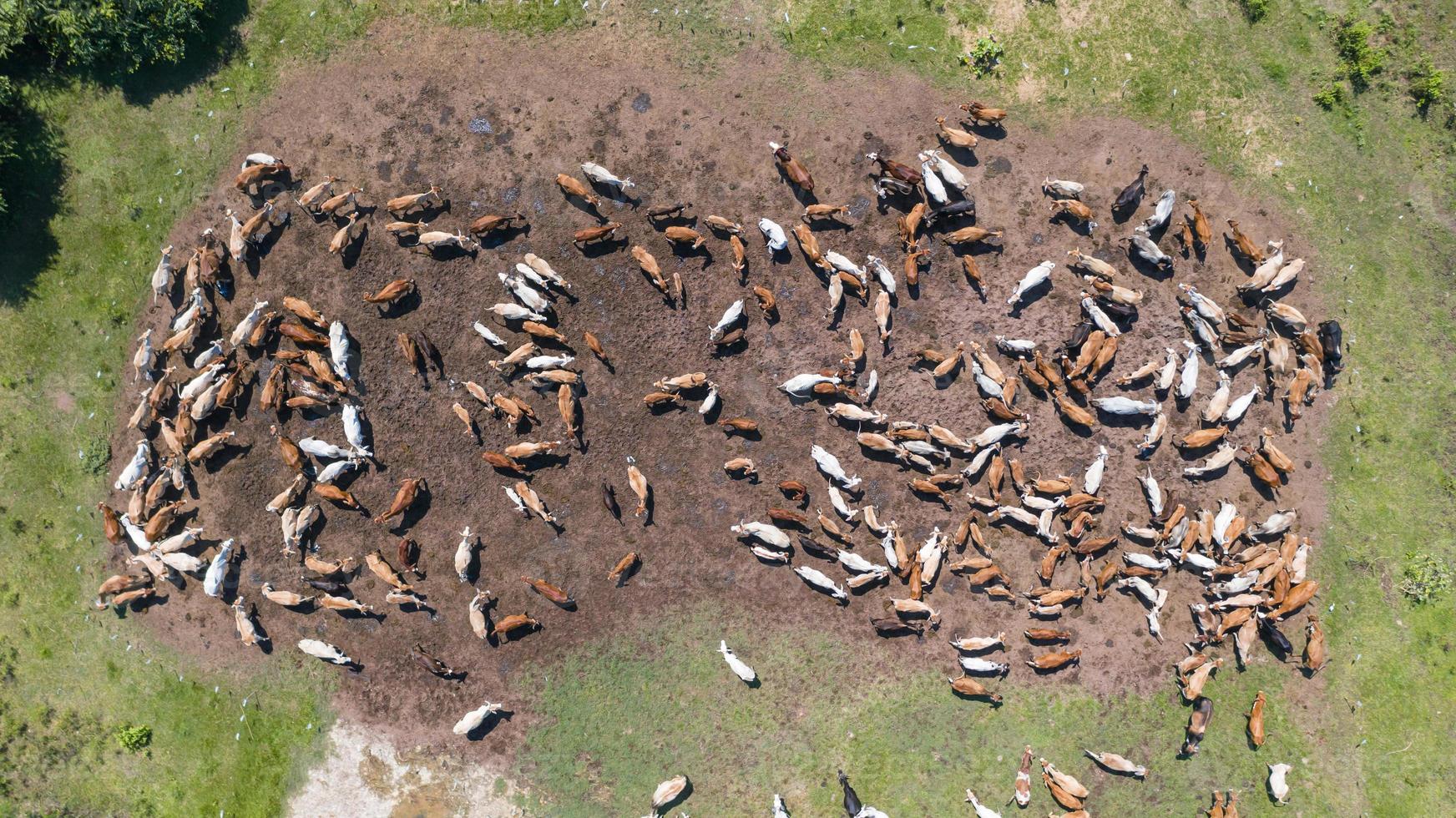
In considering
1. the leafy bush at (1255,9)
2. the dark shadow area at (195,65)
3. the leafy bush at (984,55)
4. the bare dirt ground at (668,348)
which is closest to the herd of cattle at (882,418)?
the bare dirt ground at (668,348)

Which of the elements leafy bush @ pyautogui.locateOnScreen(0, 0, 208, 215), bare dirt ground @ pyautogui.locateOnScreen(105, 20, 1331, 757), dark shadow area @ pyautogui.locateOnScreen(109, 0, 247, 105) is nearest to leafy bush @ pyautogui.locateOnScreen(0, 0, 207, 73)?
leafy bush @ pyautogui.locateOnScreen(0, 0, 208, 215)

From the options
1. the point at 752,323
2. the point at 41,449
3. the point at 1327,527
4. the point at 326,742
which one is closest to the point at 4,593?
the point at 41,449

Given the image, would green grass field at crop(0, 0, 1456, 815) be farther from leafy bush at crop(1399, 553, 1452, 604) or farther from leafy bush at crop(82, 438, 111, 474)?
leafy bush at crop(1399, 553, 1452, 604)

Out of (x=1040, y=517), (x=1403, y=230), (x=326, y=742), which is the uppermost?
(x=1403, y=230)

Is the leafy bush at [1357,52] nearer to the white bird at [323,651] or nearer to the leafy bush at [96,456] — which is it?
the white bird at [323,651]

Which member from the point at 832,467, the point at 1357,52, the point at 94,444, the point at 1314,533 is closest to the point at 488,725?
the point at 832,467

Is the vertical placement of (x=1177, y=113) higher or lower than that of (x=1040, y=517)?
higher

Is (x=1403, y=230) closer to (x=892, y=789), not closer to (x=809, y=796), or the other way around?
(x=892, y=789)
